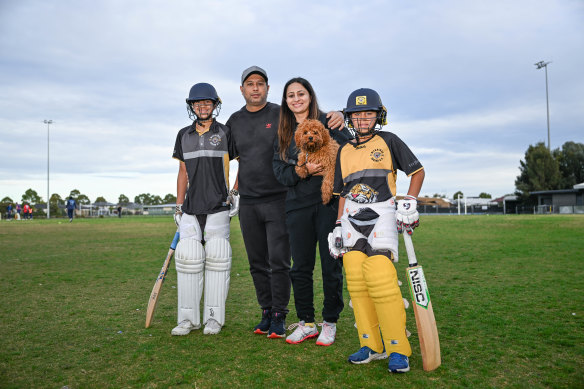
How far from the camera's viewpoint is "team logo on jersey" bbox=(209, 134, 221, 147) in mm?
3988

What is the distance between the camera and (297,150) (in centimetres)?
363

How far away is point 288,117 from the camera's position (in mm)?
3824

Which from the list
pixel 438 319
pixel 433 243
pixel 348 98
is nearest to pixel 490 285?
pixel 438 319

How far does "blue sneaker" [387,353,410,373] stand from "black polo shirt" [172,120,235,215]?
200 cm

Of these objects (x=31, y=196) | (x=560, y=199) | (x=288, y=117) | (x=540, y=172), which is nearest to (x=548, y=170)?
(x=540, y=172)

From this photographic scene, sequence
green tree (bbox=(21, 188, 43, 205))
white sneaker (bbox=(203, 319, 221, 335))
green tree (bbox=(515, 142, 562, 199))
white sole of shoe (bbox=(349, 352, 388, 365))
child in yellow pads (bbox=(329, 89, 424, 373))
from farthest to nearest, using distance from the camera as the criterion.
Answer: green tree (bbox=(21, 188, 43, 205)) < green tree (bbox=(515, 142, 562, 199)) < white sneaker (bbox=(203, 319, 221, 335)) < white sole of shoe (bbox=(349, 352, 388, 365)) < child in yellow pads (bbox=(329, 89, 424, 373))

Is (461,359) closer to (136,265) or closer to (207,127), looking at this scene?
(207,127)

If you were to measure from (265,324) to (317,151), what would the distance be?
1.65m

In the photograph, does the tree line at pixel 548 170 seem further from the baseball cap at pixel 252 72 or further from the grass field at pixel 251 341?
the baseball cap at pixel 252 72

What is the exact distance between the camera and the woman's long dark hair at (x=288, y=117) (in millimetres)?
3730

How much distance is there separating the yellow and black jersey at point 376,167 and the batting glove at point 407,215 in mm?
174

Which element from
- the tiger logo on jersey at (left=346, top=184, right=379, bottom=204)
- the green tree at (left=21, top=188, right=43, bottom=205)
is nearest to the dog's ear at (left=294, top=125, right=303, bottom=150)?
the tiger logo on jersey at (left=346, top=184, right=379, bottom=204)

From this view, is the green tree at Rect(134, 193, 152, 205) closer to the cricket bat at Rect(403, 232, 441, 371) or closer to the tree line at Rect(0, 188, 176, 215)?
the tree line at Rect(0, 188, 176, 215)

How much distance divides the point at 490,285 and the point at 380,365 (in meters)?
3.61
